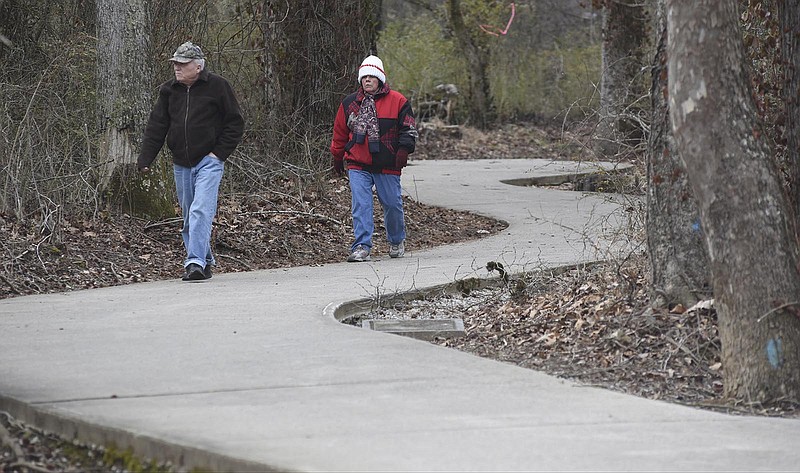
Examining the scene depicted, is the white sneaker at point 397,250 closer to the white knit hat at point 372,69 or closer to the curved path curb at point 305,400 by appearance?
the white knit hat at point 372,69

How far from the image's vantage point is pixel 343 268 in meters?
11.5

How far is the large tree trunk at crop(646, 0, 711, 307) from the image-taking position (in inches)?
Result: 308

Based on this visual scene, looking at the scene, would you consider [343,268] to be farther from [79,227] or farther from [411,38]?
[411,38]

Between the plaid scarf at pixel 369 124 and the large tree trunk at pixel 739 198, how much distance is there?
568 centimetres

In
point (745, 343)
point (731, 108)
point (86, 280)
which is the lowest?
point (86, 280)

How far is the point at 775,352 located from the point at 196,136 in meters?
5.74

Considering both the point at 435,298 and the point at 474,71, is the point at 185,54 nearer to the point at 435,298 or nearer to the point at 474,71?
the point at 435,298

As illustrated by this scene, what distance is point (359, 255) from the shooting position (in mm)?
12016

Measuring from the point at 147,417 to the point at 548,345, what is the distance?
2.92 m

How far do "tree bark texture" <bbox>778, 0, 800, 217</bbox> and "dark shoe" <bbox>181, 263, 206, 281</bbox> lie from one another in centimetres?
478

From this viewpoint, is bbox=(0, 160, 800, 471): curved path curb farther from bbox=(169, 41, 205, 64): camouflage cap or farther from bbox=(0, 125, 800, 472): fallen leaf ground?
bbox=(169, 41, 205, 64): camouflage cap

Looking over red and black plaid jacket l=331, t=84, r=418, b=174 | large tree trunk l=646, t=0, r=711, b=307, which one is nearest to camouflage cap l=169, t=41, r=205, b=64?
red and black plaid jacket l=331, t=84, r=418, b=174

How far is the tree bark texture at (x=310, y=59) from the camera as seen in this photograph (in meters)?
16.0

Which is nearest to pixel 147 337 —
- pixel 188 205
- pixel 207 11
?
pixel 188 205
